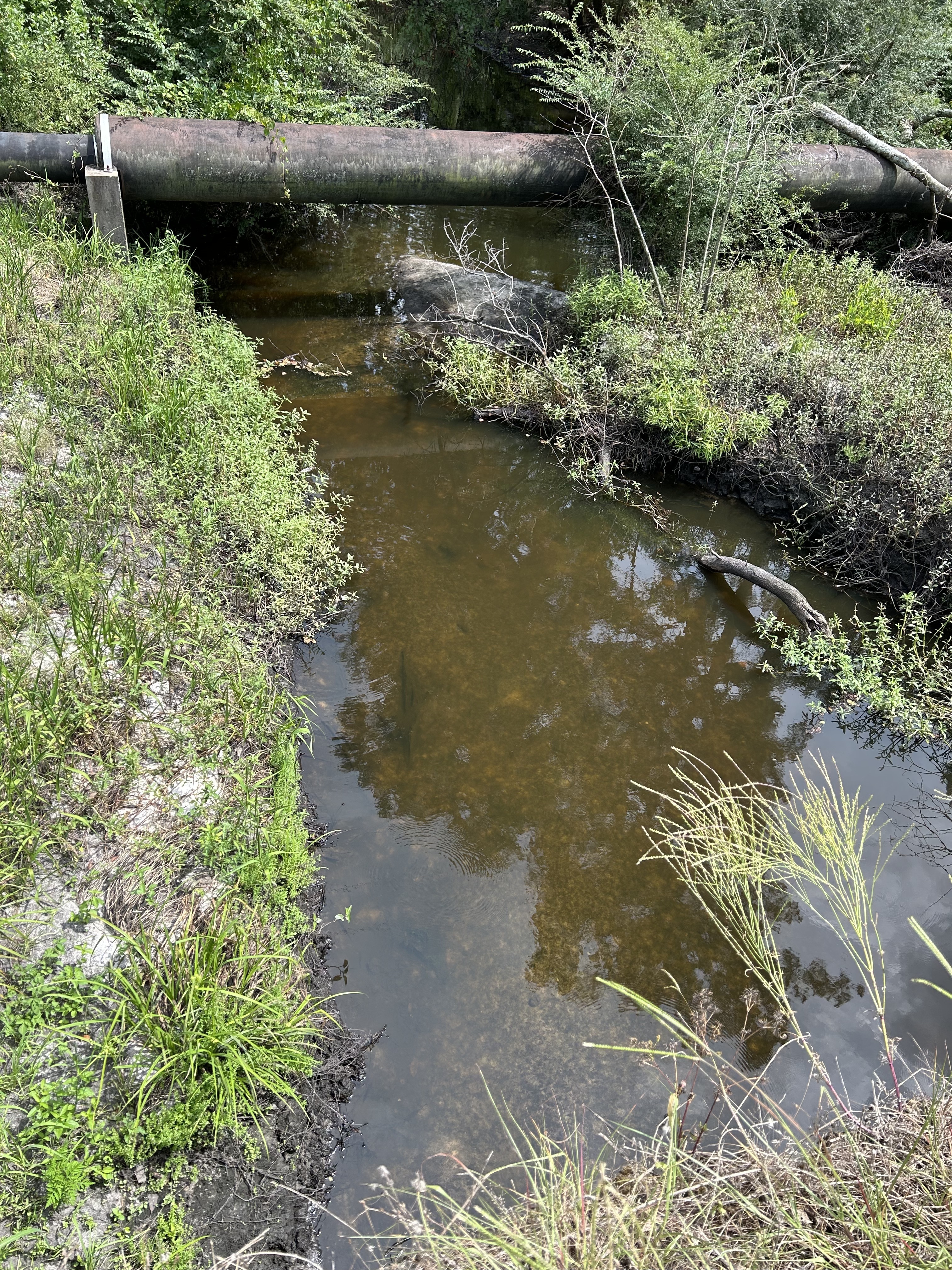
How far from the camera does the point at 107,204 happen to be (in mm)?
6277

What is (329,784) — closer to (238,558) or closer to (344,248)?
(238,558)

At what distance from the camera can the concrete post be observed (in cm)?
617

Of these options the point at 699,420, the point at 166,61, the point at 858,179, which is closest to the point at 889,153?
the point at 858,179

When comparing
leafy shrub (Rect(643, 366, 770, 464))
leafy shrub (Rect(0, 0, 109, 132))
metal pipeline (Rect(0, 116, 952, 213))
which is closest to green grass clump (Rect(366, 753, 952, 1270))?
leafy shrub (Rect(643, 366, 770, 464))

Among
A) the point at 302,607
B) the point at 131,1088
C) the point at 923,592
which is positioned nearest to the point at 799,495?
the point at 923,592

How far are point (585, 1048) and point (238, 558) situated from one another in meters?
2.89

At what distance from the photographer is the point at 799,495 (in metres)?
5.55

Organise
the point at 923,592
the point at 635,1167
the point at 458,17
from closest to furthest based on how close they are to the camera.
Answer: the point at 635,1167 < the point at 923,592 < the point at 458,17

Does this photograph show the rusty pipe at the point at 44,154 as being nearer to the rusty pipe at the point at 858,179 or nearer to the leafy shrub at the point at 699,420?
the leafy shrub at the point at 699,420

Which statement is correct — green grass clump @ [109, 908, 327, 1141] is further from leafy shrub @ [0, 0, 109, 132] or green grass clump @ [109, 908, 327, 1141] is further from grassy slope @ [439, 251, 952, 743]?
leafy shrub @ [0, 0, 109, 132]

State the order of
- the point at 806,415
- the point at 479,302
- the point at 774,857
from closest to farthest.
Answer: the point at 774,857
the point at 806,415
the point at 479,302

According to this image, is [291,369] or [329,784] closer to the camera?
[329,784]

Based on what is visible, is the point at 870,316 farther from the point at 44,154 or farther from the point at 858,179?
the point at 44,154

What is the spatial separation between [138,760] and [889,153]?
27.6 ft
